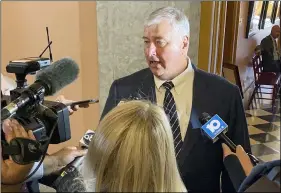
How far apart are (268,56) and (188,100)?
3.92 metres

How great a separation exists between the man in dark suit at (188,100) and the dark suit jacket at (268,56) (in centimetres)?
355

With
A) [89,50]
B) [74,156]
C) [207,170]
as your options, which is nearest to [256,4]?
[89,50]

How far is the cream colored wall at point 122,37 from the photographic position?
1.65 metres

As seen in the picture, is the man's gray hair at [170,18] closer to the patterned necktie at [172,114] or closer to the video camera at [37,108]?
the patterned necktie at [172,114]

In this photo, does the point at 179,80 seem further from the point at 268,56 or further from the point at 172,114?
the point at 268,56

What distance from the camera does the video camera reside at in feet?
2.65

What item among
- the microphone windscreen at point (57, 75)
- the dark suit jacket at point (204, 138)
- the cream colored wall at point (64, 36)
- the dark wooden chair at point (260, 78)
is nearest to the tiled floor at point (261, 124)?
the dark wooden chair at point (260, 78)

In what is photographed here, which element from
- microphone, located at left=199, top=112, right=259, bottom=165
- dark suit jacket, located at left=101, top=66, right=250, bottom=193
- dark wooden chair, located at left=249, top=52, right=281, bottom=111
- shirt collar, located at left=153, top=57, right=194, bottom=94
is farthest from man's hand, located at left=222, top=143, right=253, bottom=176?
dark wooden chair, located at left=249, top=52, right=281, bottom=111

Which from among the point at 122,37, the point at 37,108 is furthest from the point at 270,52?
the point at 37,108

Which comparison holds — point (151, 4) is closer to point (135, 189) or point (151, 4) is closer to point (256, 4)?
point (135, 189)

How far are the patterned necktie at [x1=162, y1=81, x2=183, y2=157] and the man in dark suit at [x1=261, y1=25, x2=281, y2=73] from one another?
12.1 ft

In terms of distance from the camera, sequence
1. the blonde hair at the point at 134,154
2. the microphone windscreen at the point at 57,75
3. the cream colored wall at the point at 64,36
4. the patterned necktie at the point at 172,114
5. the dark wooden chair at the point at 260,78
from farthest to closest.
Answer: the dark wooden chair at the point at 260,78, the cream colored wall at the point at 64,36, the patterned necktie at the point at 172,114, the microphone windscreen at the point at 57,75, the blonde hair at the point at 134,154

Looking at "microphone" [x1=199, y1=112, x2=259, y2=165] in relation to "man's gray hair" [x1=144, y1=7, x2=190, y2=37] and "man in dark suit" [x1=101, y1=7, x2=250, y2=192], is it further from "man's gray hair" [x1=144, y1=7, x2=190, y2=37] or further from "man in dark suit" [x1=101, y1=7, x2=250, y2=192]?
"man's gray hair" [x1=144, y1=7, x2=190, y2=37]

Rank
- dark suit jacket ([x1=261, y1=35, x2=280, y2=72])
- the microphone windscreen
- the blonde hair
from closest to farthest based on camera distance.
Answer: the blonde hair < the microphone windscreen < dark suit jacket ([x1=261, y1=35, x2=280, y2=72])
